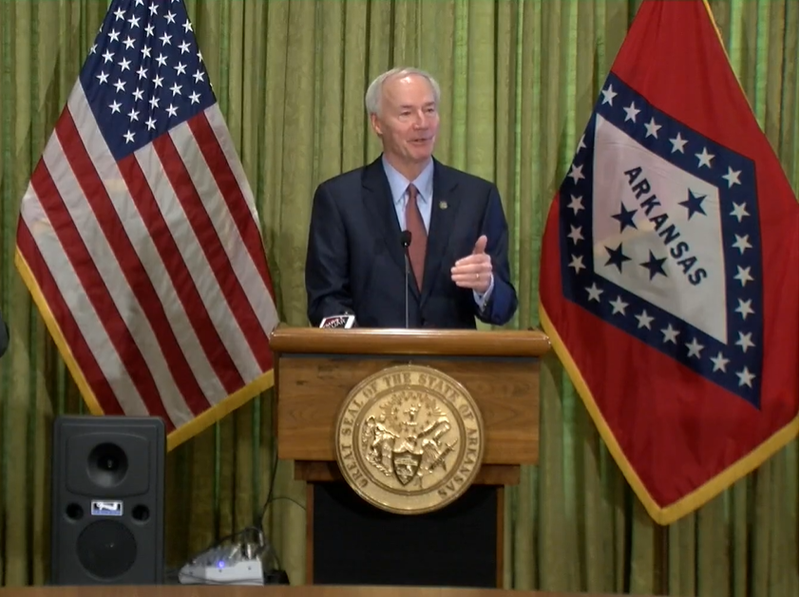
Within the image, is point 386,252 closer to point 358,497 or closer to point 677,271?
point 358,497

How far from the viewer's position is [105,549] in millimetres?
2436

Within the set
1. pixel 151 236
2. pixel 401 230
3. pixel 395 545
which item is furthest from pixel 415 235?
pixel 151 236

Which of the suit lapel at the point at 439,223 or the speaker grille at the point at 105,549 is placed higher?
the suit lapel at the point at 439,223

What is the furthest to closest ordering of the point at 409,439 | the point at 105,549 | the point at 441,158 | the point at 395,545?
the point at 441,158, the point at 105,549, the point at 395,545, the point at 409,439

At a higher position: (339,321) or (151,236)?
(151,236)

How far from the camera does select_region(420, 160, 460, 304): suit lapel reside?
2457 mm

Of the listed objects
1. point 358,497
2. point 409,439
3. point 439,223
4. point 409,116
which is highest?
point 409,116

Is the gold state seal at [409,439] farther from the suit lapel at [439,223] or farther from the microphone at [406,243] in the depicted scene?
the suit lapel at [439,223]

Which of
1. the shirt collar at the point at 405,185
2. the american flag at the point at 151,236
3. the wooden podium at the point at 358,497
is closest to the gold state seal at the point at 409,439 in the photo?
the wooden podium at the point at 358,497

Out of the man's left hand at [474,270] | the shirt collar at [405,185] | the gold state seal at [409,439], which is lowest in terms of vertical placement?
the gold state seal at [409,439]

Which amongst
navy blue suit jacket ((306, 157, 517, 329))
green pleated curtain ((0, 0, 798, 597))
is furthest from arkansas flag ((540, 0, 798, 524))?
navy blue suit jacket ((306, 157, 517, 329))

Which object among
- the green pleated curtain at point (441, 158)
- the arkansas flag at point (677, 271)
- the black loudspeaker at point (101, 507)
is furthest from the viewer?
the green pleated curtain at point (441, 158)

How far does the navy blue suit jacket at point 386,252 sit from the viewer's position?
2.45m

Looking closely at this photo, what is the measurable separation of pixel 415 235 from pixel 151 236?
3.44ft
